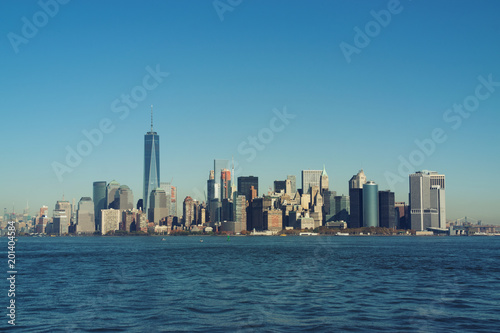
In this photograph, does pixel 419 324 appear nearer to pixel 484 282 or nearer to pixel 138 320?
pixel 138 320

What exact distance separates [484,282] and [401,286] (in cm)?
1171

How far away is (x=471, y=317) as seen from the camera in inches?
1534

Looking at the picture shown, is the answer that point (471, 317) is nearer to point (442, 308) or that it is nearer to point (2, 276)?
point (442, 308)

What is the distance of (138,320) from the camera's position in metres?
37.7

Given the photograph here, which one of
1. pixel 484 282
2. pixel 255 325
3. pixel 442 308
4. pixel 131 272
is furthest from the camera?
pixel 131 272

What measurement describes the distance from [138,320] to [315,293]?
1923cm

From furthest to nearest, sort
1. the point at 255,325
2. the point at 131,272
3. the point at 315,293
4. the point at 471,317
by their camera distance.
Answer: the point at 131,272 → the point at 315,293 → the point at 471,317 → the point at 255,325

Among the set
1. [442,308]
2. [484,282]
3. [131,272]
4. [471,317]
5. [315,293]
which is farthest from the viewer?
[131,272]

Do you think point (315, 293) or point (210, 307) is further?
point (315, 293)

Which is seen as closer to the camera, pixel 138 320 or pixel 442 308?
pixel 138 320

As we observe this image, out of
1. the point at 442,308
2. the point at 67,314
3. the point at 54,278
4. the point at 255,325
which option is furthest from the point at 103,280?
the point at 442,308

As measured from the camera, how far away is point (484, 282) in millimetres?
60875

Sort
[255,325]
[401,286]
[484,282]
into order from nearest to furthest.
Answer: [255,325] < [401,286] < [484,282]

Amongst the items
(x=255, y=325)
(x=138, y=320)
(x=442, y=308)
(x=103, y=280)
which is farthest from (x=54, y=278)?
(x=442, y=308)
